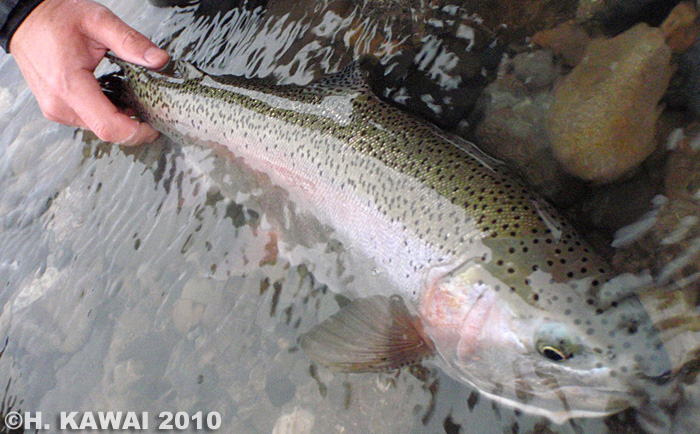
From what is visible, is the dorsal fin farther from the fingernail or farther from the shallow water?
the fingernail

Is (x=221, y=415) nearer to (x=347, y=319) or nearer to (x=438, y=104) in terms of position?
(x=347, y=319)

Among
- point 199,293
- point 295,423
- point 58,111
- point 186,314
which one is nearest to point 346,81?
point 199,293

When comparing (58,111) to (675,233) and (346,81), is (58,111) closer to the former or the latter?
(346,81)

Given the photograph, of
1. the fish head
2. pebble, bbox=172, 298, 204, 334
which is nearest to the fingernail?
pebble, bbox=172, 298, 204, 334

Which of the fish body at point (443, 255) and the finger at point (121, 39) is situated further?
the finger at point (121, 39)

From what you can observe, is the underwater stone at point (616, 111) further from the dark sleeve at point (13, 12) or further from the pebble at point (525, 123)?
the dark sleeve at point (13, 12)

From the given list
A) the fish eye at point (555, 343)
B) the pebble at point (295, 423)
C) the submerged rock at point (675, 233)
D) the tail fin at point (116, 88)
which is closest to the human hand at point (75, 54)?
the tail fin at point (116, 88)

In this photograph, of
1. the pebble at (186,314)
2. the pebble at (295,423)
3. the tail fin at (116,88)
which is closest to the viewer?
the pebble at (295,423)
